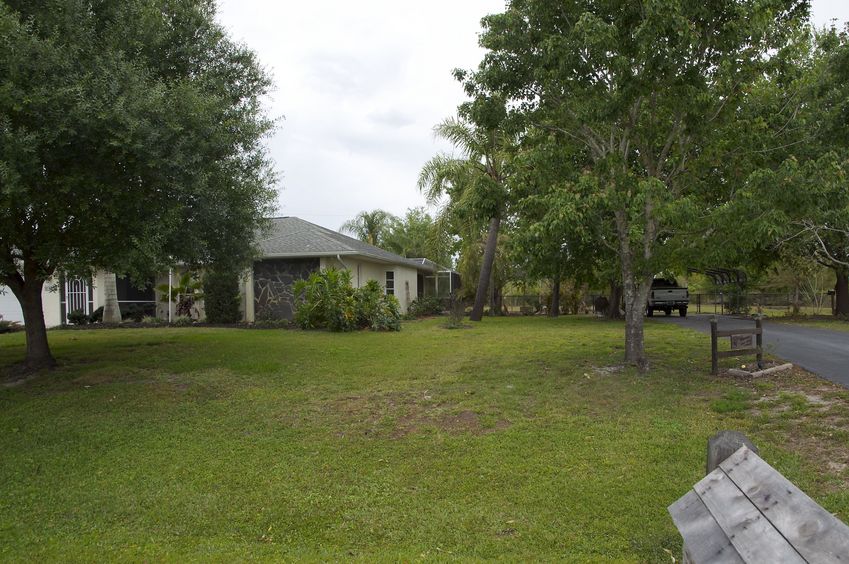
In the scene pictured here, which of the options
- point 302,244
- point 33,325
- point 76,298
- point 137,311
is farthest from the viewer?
point 76,298

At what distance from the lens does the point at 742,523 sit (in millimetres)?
1976

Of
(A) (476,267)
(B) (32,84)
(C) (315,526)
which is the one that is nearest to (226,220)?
(B) (32,84)

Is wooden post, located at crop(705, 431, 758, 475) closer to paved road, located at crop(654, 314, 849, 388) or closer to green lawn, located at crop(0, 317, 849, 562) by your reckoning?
green lawn, located at crop(0, 317, 849, 562)

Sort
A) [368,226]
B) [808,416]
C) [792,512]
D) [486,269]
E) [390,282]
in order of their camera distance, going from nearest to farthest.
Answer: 1. [792,512]
2. [808,416]
3. [486,269]
4. [390,282]
5. [368,226]

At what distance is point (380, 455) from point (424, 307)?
19.3 m

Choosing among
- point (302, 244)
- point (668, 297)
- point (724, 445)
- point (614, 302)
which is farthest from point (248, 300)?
point (724, 445)

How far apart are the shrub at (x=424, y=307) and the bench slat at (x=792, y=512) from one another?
69.9ft

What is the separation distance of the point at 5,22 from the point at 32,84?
2.15 ft

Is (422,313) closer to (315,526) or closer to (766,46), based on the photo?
(766,46)

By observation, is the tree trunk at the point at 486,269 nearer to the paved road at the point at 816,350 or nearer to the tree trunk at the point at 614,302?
the tree trunk at the point at 614,302

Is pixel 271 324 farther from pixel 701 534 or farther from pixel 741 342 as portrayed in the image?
pixel 701 534

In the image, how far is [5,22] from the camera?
21.0 ft

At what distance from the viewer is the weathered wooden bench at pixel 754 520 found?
→ 65.5 inches

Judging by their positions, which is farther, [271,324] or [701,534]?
[271,324]
